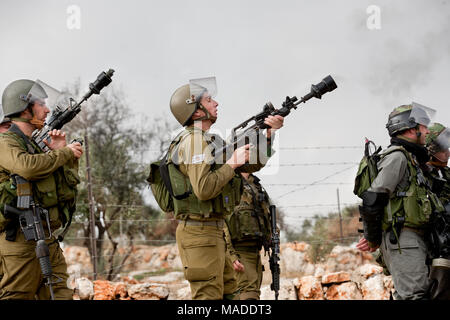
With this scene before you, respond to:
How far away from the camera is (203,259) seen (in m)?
4.67

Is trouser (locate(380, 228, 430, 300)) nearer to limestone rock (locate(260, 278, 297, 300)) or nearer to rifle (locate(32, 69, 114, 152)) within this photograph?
rifle (locate(32, 69, 114, 152))

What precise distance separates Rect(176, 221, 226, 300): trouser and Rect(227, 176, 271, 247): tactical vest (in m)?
2.07

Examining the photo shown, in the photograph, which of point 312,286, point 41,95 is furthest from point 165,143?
point 41,95

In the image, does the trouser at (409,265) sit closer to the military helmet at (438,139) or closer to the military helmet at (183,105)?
the military helmet at (438,139)

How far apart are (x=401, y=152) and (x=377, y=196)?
465 millimetres

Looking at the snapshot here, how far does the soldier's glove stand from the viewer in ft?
16.5

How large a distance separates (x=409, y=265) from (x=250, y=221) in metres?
2.36

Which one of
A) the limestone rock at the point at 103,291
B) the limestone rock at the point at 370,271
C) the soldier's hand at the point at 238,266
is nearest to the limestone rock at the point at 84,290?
the limestone rock at the point at 103,291

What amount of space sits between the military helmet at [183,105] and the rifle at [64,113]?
0.68m

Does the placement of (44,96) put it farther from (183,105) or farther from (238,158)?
(238,158)

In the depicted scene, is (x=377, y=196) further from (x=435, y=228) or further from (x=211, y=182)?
(x=211, y=182)

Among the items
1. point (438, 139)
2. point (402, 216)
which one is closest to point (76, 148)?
point (402, 216)

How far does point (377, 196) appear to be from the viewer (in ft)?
16.5
